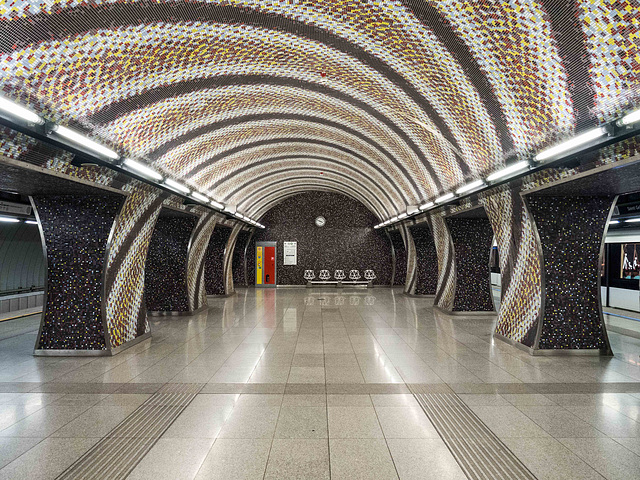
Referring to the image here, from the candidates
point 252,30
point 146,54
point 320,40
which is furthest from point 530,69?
point 146,54

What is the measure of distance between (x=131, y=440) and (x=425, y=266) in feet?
50.6

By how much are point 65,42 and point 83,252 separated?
4.54 metres

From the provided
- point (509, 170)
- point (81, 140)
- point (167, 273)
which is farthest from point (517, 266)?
point (167, 273)

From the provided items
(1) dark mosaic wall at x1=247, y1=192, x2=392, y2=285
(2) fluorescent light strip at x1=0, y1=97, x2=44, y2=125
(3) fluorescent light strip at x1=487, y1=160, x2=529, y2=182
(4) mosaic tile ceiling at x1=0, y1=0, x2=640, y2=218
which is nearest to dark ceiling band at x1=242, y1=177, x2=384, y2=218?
(1) dark mosaic wall at x1=247, y1=192, x2=392, y2=285

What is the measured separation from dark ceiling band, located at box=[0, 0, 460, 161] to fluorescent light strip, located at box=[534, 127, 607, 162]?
8.33 ft

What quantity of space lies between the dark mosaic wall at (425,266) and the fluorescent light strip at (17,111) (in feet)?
50.3

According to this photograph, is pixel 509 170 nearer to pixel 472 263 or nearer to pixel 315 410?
pixel 315 410

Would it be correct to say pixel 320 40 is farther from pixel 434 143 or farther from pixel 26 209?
pixel 26 209

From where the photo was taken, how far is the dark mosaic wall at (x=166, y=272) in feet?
41.0

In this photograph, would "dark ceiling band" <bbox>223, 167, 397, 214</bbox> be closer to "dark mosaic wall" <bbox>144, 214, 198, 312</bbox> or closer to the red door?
"dark mosaic wall" <bbox>144, 214, 198, 312</bbox>

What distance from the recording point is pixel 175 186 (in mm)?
8516

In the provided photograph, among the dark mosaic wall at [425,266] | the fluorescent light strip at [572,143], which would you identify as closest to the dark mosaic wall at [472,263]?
the dark mosaic wall at [425,266]

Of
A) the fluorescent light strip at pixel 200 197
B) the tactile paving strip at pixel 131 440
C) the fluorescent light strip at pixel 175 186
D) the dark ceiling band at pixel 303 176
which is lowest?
the tactile paving strip at pixel 131 440

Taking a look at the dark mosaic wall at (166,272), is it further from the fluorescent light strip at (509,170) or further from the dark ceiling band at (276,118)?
the fluorescent light strip at (509,170)
